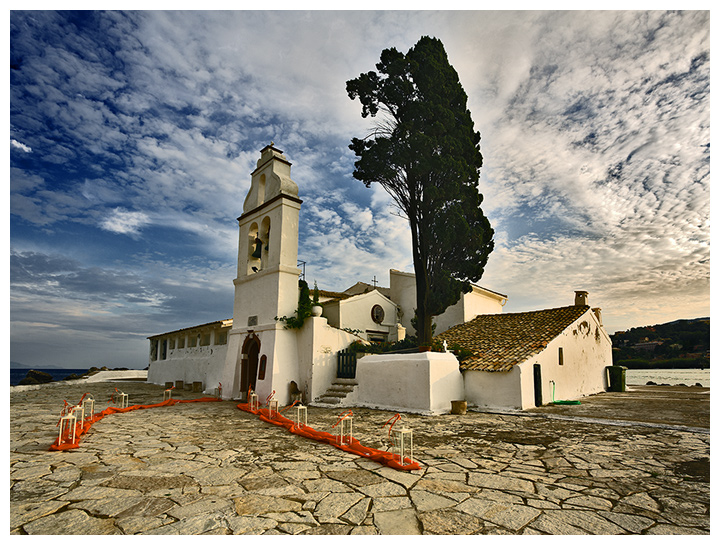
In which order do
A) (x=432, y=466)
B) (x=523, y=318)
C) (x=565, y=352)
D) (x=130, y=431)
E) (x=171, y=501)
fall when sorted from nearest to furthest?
(x=171, y=501) < (x=432, y=466) < (x=130, y=431) < (x=565, y=352) < (x=523, y=318)

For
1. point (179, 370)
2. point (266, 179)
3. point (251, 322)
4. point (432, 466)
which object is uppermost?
point (266, 179)

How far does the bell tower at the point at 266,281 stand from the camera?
13.7 metres

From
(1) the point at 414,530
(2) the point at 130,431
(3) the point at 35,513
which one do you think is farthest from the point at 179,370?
(1) the point at 414,530

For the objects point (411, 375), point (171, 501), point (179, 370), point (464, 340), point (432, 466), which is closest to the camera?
point (171, 501)

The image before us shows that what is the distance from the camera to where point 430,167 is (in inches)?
558

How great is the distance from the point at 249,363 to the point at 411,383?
651 centimetres

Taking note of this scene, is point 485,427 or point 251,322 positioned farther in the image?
point 251,322

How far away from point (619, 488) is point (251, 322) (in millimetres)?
12507

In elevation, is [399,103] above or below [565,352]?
above

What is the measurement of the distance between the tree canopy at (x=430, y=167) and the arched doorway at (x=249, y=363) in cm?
602

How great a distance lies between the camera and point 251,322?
48.7 ft

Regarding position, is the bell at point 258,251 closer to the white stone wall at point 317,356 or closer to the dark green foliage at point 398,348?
the white stone wall at point 317,356

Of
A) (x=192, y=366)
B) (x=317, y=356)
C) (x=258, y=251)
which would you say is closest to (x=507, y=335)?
(x=317, y=356)

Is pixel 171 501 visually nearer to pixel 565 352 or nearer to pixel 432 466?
pixel 432 466
